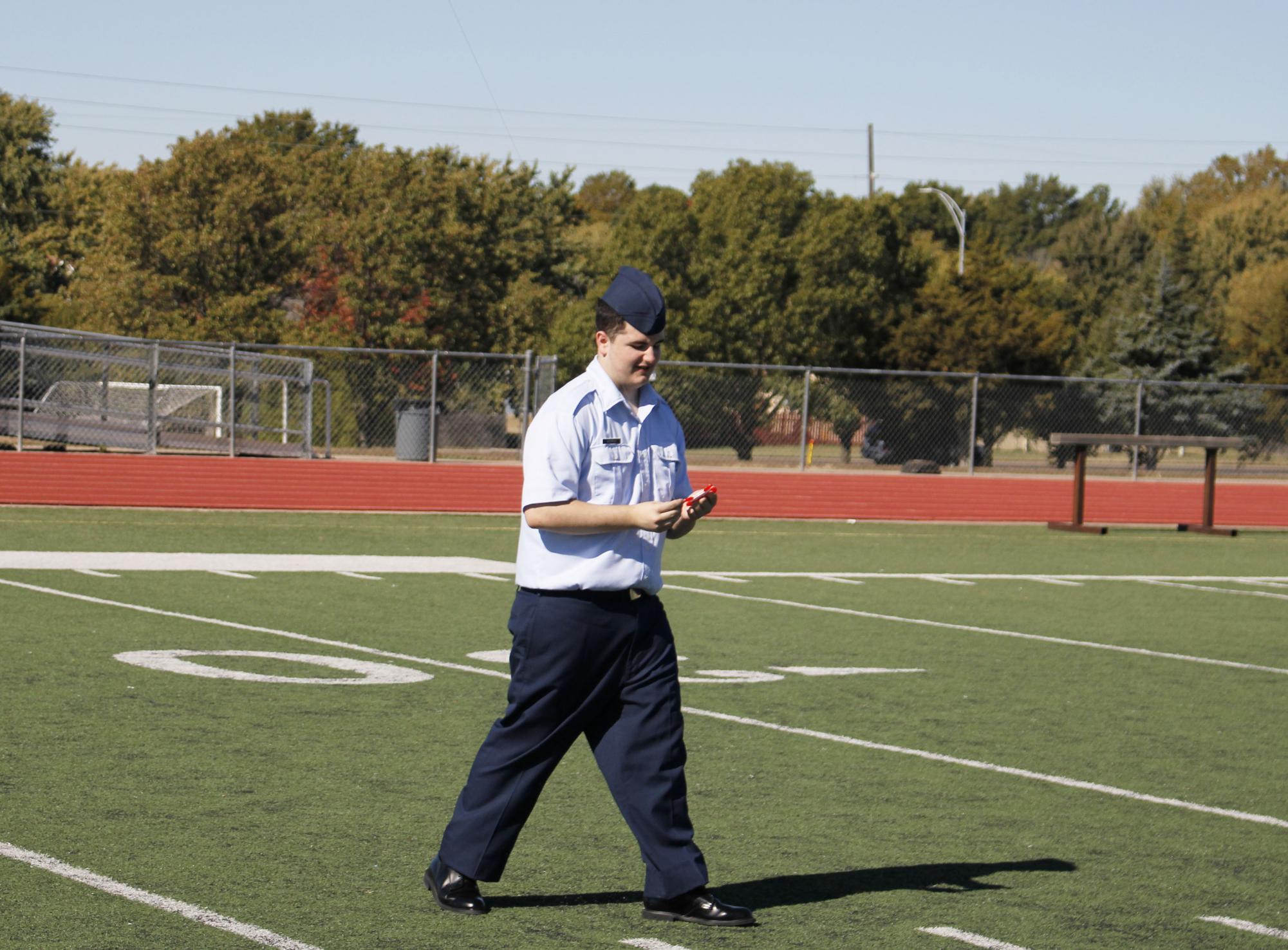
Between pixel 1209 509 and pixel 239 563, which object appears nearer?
pixel 239 563

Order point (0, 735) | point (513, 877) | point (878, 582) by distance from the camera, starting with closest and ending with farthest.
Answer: point (513, 877)
point (0, 735)
point (878, 582)

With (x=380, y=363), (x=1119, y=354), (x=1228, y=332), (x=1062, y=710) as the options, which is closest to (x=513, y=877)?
(x=1062, y=710)

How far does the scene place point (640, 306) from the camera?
15.8 feet

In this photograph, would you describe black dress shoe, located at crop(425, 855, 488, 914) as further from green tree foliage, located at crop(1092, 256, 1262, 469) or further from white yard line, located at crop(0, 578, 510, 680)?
green tree foliage, located at crop(1092, 256, 1262, 469)

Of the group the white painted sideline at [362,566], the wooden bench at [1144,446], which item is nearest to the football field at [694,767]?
the white painted sideline at [362,566]

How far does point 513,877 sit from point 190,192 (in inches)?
1531

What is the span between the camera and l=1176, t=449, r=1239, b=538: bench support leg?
76.7ft

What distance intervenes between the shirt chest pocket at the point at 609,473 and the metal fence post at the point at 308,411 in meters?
18.9

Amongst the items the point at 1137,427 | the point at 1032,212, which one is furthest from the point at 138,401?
the point at 1032,212

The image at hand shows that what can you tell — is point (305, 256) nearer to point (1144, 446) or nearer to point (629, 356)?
point (1144, 446)

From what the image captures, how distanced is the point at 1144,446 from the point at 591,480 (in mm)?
19744

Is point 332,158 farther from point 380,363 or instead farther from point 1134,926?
point 1134,926

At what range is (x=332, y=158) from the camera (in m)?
53.0

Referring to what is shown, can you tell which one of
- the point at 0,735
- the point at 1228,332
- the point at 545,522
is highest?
the point at 1228,332
